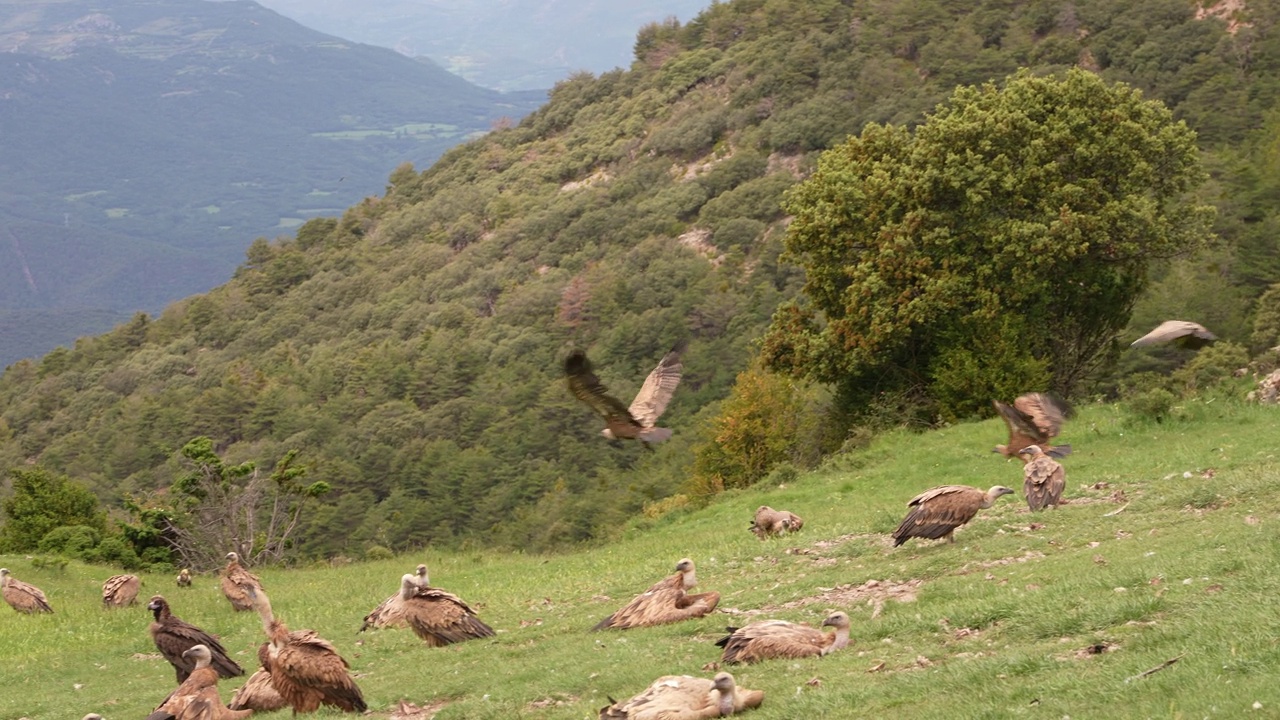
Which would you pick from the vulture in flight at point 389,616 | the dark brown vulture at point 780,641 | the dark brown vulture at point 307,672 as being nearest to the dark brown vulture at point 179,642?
the vulture in flight at point 389,616

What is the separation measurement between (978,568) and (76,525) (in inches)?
1020

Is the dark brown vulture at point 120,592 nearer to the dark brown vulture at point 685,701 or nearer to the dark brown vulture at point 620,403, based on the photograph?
the dark brown vulture at point 620,403

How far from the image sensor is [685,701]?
9.30 meters

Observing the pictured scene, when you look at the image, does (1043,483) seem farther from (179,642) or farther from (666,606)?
(179,642)

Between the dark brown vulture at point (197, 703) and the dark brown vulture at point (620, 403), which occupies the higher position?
the dark brown vulture at point (620, 403)

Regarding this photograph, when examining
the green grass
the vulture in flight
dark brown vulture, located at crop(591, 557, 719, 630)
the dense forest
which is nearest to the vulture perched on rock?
the green grass

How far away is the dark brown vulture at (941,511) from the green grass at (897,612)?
0.30 meters

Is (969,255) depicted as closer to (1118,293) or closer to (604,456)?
(1118,293)

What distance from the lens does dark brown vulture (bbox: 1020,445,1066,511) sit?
16.4 metres

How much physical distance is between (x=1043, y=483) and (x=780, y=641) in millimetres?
6591

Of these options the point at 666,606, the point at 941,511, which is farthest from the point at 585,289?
the point at 666,606

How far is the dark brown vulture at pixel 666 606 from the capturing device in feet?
44.7

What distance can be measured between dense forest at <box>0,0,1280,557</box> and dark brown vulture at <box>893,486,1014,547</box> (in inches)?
673

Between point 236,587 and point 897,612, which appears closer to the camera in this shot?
point 897,612
